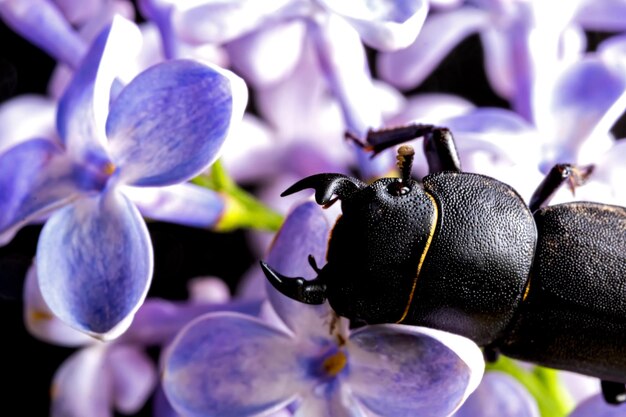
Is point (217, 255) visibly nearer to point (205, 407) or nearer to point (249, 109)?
point (249, 109)

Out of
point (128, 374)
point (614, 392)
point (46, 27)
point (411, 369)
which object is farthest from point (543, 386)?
point (46, 27)

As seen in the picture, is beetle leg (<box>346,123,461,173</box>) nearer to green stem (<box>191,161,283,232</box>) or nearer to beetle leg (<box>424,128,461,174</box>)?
beetle leg (<box>424,128,461,174</box>)

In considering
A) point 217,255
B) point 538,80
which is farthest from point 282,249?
point 217,255

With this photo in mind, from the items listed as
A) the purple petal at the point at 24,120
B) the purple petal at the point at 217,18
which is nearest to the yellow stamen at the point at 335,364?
the purple petal at the point at 217,18

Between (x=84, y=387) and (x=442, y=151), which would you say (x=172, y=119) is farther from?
(x=84, y=387)

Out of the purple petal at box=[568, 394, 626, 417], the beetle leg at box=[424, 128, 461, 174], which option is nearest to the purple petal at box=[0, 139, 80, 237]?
the beetle leg at box=[424, 128, 461, 174]

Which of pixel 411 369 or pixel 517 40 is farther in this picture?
pixel 517 40

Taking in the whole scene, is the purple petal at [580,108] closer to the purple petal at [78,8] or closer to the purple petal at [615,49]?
the purple petal at [615,49]

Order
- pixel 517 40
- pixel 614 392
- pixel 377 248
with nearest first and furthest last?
pixel 377 248, pixel 614 392, pixel 517 40
